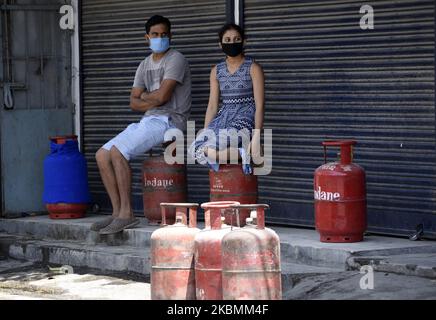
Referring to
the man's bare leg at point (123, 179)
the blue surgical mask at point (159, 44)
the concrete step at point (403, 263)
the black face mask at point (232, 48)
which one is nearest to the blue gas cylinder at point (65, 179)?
the man's bare leg at point (123, 179)

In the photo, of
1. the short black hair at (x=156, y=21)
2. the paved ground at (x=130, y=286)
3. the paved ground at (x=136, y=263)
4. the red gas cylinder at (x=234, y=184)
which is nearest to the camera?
the paved ground at (x=130, y=286)

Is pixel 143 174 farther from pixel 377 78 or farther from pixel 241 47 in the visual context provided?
pixel 377 78

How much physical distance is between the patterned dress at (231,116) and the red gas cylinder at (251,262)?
2733mm

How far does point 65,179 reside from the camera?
38.5 ft

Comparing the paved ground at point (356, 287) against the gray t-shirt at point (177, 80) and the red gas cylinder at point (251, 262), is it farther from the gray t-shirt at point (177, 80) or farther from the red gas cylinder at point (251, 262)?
the gray t-shirt at point (177, 80)

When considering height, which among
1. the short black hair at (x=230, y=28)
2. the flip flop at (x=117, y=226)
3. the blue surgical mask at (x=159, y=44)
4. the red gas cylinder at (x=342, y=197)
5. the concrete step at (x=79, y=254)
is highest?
the short black hair at (x=230, y=28)

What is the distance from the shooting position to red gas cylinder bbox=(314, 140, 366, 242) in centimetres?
929

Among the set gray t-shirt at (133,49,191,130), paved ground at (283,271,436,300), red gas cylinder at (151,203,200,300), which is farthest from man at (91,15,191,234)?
red gas cylinder at (151,203,200,300)

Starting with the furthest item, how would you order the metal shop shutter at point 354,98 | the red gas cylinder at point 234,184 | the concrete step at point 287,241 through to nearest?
the red gas cylinder at point 234,184, the metal shop shutter at point 354,98, the concrete step at point 287,241

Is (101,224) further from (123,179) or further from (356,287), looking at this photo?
(356,287)

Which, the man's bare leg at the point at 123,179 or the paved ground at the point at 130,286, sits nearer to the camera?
the paved ground at the point at 130,286

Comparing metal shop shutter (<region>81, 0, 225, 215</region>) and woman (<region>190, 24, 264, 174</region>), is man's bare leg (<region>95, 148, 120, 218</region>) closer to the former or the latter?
metal shop shutter (<region>81, 0, 225, 215</region>)

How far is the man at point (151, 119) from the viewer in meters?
10.9

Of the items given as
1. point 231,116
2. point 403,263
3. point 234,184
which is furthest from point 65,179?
point 403,263
